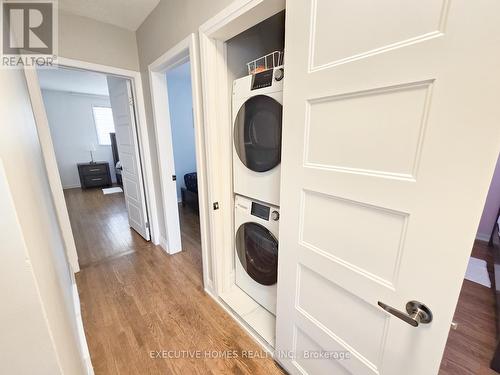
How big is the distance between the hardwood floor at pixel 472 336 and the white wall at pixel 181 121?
4210 mm

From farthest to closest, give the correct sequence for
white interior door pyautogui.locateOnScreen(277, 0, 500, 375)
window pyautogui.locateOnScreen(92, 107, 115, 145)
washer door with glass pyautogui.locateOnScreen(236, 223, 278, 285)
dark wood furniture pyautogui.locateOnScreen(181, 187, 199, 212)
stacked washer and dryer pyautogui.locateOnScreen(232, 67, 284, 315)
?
1. window pyautogui.locateOnScreen(92, 107, 115, 145)
2. dark wood furniture pyautogui.locateOnScreen(181, 187, 199, 212)
3. washer door with glass pyautogui.locateOnScreen(236, 223, 278, 285)
4. stacked washer and dryer pyautogui.locateOnScreen(232, 67, 284, 315)
5. white interior door pyautogui.locateOnScreen(277, 0, 500, 375)

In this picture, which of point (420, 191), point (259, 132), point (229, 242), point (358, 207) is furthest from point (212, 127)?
point (420, 191)

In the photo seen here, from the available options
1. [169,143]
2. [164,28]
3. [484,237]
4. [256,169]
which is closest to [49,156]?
[169,143]

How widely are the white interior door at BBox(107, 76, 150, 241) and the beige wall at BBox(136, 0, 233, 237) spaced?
0.23 m

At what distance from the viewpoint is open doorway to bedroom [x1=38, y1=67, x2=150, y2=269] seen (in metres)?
2.54

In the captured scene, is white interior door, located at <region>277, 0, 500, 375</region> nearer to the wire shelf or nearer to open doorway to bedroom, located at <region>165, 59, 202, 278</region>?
the wire shelf

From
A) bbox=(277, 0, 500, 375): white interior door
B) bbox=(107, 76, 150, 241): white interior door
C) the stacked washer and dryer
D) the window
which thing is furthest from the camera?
the window

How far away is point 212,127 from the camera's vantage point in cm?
145

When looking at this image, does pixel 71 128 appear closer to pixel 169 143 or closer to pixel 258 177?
pixel 169 143

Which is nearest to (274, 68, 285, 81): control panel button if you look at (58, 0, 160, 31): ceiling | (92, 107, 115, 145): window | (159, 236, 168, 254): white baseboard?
(58, 0, 160, 31): ceiling

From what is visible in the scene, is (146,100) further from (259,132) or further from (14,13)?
(259,132)

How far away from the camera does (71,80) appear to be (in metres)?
4.09

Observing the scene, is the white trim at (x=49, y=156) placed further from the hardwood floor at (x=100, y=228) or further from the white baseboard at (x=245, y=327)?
the white baseboard at (x=245, y=327)

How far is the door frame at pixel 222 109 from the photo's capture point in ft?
3.64
